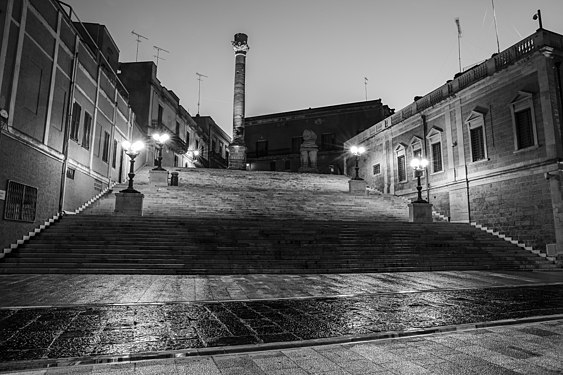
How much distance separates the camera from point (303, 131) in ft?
150

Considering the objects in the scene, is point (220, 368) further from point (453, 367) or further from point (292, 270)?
point (292, 270)

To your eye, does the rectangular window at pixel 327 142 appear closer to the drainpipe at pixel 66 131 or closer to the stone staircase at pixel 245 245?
the stone staircase at pixel 245 245

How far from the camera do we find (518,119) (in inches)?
677

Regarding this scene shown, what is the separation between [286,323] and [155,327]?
162 cm

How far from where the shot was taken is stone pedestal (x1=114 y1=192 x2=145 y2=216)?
14852 mm

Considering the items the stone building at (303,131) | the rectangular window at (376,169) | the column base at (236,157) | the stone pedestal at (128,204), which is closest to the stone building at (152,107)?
the column base at (236,157)

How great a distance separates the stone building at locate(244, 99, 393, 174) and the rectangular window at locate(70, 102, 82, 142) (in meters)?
30.1

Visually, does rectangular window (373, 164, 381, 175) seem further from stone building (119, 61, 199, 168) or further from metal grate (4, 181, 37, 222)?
metal grate (4, 181, 37, 222)

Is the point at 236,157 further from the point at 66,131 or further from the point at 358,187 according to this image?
the point at 66,131

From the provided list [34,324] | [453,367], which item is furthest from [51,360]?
[453,367]

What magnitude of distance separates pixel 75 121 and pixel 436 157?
20870 mm

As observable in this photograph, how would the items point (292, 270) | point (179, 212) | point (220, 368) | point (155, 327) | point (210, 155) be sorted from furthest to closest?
point (210, 155) < point (179, 212) < point (292, 270) < point (155, 327) < point (220, 368)

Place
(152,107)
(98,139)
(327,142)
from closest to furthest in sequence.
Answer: (98,139), (152,107), (327,142)

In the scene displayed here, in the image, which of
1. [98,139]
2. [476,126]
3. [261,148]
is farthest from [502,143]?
[261,148]
